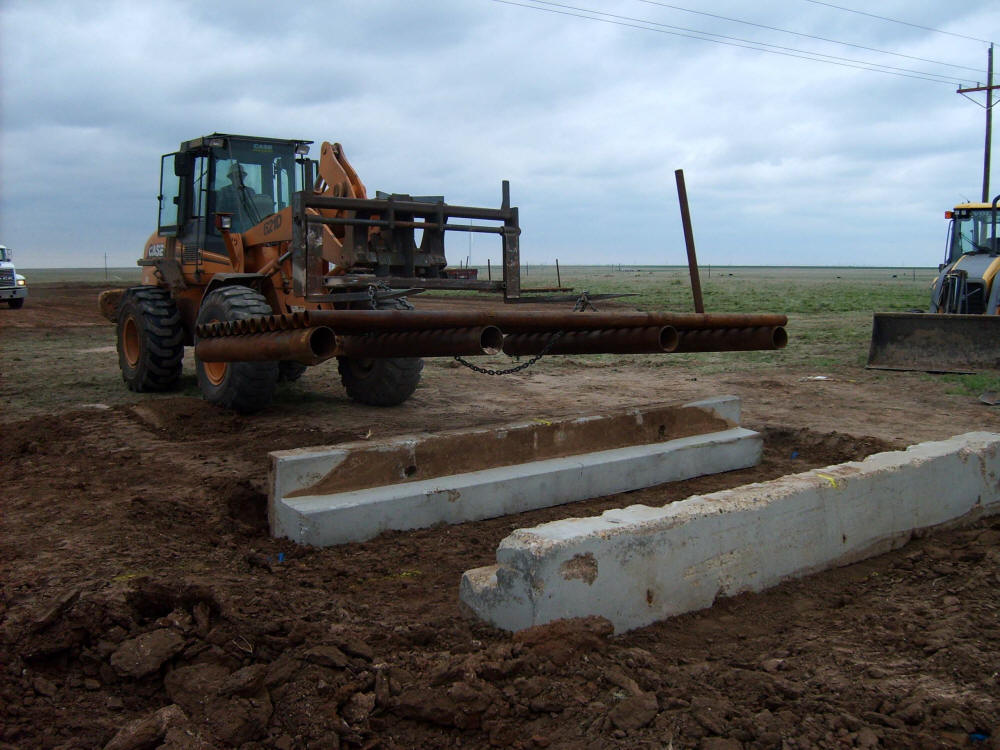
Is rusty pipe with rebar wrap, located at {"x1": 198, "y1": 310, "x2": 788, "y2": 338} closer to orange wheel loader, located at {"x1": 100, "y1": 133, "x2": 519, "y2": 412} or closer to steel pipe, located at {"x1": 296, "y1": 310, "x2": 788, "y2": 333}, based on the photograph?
steel pipe, located at {"x1": 296, "y1": 310, "x2": 788, "y2": 333}

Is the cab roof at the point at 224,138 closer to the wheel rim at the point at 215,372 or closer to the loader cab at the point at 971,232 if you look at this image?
the wheel rim at the point at 215,372

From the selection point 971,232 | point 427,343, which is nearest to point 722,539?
point 427,343

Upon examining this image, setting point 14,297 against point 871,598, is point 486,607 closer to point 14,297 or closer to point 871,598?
point 871,598

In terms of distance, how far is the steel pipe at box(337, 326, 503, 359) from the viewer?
614cm

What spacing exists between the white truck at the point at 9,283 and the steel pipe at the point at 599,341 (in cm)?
2590

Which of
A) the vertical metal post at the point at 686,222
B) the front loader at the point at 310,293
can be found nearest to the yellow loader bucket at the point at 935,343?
the vertical metal post at the point at 686,222

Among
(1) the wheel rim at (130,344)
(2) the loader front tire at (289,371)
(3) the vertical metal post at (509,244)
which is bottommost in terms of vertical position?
(2) the loader front tire at (289,371)

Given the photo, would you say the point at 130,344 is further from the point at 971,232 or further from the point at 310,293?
the point at 971,232

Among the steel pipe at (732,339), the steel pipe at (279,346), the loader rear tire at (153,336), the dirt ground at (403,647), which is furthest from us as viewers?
the loader rear tire at (153,336)

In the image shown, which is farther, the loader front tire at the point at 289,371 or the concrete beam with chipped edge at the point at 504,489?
the loader front tire at the point at 289,371

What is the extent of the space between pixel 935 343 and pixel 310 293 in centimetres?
851

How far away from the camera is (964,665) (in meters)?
3.38

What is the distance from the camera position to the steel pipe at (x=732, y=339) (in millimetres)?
7445

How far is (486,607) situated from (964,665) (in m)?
1.92
